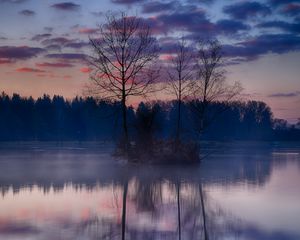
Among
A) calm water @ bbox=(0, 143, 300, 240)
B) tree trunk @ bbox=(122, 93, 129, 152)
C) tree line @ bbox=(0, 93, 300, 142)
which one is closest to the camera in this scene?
calm water @ bbox=(0, 143, 300, 240)

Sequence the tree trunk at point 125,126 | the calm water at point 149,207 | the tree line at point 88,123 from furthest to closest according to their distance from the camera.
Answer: the tree line at point 88,123, the tree trunk at point 125,126, the calm water at point 149,207

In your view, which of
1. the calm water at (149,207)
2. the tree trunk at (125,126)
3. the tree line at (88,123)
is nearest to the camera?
the calm water at (149,207)

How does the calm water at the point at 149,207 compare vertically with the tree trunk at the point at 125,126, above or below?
below

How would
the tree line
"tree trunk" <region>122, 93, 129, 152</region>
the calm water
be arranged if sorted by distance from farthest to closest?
the tree line → "tree trunk" <region>122, 93, 129, 152</region> → the calm water

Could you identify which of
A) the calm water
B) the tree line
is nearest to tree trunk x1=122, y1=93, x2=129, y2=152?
the calm water

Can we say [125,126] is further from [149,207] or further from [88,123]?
[88,123]

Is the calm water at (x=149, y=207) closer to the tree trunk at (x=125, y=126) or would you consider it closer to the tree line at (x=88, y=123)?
the tree trunk at (x=125, y=126)

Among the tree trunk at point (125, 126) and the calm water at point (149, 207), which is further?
the tree trunk at point (125, 126)

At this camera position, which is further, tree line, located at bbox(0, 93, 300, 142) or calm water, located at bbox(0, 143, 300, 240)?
tree line, located at bbox(0, 93, 300, 142)

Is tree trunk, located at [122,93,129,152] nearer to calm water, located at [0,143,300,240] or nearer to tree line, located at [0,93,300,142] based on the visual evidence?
calm water, located at [0,143,300,240]

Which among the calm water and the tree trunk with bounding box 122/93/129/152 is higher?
the tree trunk with bounding box 122/93/129/152

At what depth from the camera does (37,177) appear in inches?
916

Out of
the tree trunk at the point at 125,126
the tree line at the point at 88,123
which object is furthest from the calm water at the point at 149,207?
the tree line at the point at 88,123

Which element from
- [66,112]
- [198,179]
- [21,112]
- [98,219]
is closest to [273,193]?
[198,179]
